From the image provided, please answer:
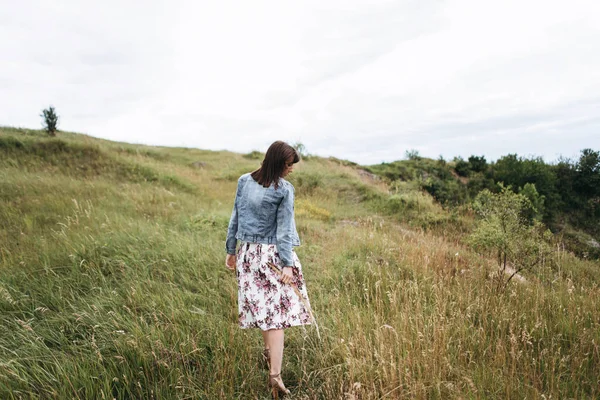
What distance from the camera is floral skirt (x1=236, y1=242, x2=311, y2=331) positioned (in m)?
2.75

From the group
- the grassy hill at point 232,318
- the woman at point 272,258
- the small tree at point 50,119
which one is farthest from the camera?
the small tree at point 50,119

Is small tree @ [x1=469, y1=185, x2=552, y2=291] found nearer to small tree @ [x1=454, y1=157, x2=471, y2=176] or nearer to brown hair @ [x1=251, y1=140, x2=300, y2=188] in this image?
brown hair @ [x1=251, y1=140, x2=300, y2=188]

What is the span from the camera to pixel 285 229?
2770mm

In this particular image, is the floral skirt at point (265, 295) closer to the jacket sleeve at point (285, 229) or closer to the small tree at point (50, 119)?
the jacket sleeve at point (285, 229)

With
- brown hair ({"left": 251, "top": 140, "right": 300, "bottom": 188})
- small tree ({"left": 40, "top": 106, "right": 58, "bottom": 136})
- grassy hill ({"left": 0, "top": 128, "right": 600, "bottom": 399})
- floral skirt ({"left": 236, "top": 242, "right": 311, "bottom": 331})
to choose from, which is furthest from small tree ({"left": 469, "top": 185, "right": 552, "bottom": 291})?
small tree ({"left": 40, "top": 106, "right": 58, "bottom": 136})

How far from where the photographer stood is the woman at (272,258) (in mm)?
2744

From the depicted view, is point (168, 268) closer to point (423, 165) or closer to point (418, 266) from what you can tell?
point (418, 266)

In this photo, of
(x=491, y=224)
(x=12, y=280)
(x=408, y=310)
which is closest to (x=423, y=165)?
A: (x=491, y=224)

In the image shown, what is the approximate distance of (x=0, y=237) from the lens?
5535 millimetres

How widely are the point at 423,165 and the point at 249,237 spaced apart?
23.6m

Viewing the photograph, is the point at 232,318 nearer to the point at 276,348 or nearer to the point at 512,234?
the point at 276,348

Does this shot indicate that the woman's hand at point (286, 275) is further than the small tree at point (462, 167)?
No

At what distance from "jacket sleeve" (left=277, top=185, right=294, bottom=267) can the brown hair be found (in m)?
0.17

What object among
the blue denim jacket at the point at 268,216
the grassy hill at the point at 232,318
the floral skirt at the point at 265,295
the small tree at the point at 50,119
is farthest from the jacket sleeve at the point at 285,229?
the small tree at the point at 50,119
